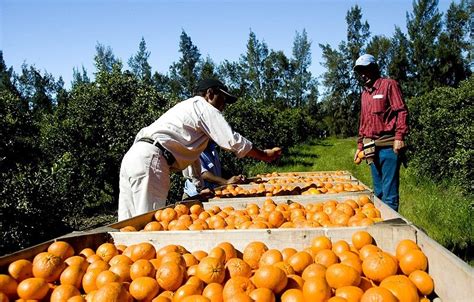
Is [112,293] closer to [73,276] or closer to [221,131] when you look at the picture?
[73,276]

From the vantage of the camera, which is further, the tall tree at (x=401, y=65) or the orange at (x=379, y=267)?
the tall tree at (x=401, y=65)

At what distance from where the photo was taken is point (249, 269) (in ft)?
5.78

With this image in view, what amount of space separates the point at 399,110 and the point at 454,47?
3975cm

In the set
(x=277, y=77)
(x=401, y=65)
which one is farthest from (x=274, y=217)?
(x=277, y=77)

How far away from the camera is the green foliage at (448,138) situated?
619cm

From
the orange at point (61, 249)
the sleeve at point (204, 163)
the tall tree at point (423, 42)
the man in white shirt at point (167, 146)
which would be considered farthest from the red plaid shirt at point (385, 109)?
the tall tree at point (423, 42)

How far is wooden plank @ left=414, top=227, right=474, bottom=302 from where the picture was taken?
4.17ft

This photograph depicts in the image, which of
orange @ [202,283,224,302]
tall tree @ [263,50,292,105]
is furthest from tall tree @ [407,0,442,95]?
orange @ [202,283,224,302]

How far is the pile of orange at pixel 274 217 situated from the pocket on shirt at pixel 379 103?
1.50m

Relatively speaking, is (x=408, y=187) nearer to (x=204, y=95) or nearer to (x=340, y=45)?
(x=204, y=95)

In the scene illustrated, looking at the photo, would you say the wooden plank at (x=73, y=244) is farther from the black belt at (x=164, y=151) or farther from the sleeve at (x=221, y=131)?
the sleeve at (x=221, y=131)

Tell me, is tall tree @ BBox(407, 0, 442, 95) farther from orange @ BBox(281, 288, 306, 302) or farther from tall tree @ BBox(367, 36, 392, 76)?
orange @ BBox(281, 288, 306, 302)

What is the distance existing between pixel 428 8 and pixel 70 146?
40.4 metres

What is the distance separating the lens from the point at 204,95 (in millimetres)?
3779
